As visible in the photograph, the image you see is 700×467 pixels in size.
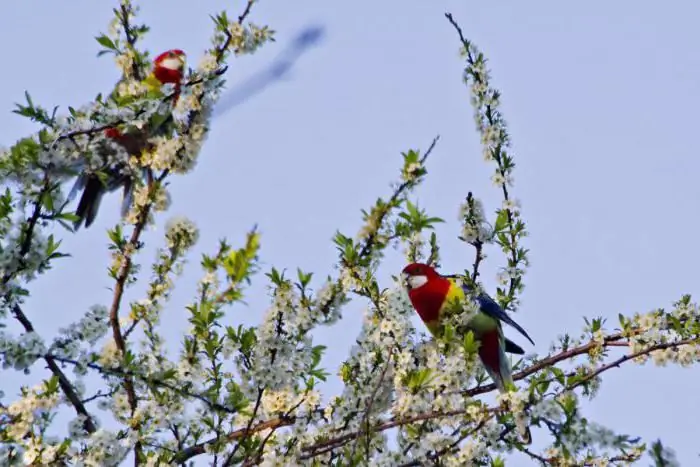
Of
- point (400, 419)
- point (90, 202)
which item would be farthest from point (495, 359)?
point (90, 202)

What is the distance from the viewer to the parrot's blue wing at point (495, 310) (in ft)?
15.1

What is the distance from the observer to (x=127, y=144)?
147 inches

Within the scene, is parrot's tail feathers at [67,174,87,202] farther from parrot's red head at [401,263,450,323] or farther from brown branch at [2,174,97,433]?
parrot's red head at [401,263,450,323]

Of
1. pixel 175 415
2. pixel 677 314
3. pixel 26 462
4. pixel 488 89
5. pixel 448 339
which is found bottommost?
pixel 26 462

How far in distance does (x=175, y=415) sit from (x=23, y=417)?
0.63 metres

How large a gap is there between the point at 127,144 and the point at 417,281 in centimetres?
149

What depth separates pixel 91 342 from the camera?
329 centimetres

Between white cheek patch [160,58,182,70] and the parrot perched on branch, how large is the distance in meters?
1.62

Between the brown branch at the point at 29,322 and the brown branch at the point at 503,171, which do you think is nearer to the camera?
the brown branch at the point at 29,322

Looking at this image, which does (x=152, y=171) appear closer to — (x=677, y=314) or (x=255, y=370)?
(x=255, y=370)

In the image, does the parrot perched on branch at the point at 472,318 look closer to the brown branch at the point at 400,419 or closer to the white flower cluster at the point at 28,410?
the brown branch at the point at 400,419

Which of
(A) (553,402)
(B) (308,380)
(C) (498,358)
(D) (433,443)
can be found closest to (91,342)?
(B) (308,380)

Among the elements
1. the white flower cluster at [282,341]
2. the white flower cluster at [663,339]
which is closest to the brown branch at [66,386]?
the white flower cluster at [282,341]

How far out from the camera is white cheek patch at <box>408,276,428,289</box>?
160 inches
